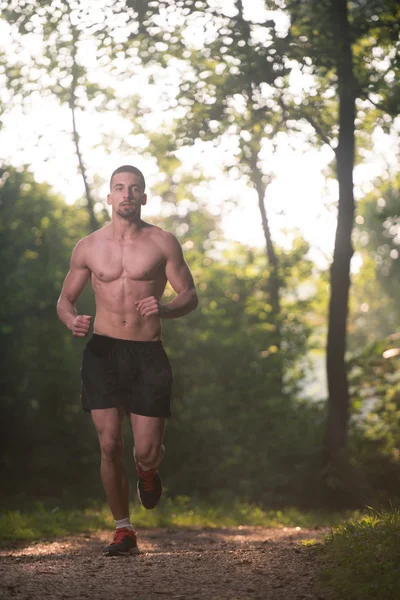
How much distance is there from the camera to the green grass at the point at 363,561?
4492 millimetres

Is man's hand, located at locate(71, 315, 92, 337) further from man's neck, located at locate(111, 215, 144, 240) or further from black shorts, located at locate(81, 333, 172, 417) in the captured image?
man's neck, located at locate(111, 215, 144, 240)

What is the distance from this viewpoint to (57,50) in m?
13.5

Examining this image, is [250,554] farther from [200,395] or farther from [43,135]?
[43,135]

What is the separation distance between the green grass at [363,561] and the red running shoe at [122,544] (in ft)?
4.81

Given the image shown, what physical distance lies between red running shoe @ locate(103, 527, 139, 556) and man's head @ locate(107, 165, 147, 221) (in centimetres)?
225

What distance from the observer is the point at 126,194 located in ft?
22.0

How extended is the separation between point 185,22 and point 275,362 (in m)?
6.16

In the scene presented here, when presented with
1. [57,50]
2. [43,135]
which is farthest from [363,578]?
[43,135]

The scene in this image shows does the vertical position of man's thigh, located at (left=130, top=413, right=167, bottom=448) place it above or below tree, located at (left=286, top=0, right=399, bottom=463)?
below

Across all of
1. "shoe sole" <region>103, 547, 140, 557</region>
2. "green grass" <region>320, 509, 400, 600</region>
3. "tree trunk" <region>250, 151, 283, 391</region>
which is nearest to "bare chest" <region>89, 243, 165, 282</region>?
"shoe sole" <region>103, 547, 140, 557</region>

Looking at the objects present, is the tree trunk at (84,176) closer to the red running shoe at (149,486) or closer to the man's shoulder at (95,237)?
the man's shoulder at (95,237)

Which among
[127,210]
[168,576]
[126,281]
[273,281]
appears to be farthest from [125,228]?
[273,281]

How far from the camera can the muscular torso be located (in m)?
6.70

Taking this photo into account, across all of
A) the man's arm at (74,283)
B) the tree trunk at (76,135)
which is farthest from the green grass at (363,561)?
the tree trunk at (76,135)
